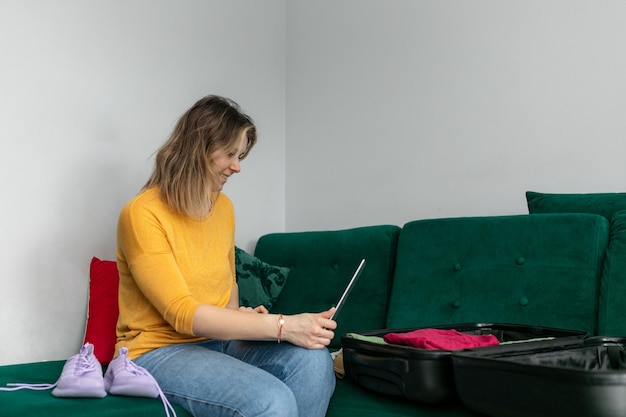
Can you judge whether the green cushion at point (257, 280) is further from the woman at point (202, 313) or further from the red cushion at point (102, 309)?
the woman at point (202, 313)

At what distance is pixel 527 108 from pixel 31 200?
1.77 m

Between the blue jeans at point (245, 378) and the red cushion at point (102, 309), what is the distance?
56 centimetres

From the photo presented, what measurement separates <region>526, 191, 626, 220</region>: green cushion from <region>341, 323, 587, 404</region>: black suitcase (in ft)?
1.65

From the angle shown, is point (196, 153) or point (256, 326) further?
point (196, 153)

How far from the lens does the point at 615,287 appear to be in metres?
1.92

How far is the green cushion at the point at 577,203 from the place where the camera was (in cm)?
213

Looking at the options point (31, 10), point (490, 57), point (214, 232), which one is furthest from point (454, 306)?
point (31, 10)

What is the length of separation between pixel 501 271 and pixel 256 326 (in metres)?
0.86

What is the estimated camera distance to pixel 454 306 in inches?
87.0

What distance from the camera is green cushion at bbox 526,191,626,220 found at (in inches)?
83.8

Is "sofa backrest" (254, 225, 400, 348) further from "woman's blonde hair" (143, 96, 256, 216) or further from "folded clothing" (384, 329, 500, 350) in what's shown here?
"woman's blonde hair" (143, 96, 256, 216)

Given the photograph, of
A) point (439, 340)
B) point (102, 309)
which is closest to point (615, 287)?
point (439, 340)

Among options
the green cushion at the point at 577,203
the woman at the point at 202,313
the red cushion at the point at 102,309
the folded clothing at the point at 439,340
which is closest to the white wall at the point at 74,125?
the red cushion at the point at 102,309

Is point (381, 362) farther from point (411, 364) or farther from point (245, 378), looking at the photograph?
point (245, 378)
